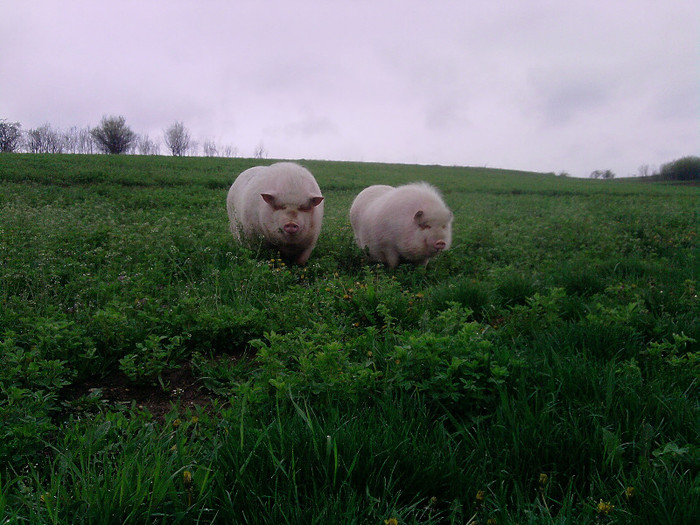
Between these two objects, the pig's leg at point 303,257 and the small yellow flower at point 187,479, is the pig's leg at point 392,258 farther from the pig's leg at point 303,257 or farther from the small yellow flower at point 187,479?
the small yellow flower at point 187,479

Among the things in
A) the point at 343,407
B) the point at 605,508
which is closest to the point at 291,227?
the point at 343,407

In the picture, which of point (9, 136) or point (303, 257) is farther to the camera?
point (9, 136)

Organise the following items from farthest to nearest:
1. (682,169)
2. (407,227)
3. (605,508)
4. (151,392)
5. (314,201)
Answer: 1. (682,169)
2. (407,227)
3. (314,201)
4. (151,392)
5. (605,508)

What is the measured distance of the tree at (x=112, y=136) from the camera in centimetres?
5709

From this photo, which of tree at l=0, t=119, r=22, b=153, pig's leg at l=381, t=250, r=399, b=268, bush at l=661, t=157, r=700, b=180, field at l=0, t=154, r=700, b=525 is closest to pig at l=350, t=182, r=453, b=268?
pig's leg at l=381, t=250, r=399, b=268

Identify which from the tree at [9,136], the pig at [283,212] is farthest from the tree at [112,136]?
the pig at [283,212]

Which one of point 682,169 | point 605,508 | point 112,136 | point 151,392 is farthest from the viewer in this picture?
point 112,136

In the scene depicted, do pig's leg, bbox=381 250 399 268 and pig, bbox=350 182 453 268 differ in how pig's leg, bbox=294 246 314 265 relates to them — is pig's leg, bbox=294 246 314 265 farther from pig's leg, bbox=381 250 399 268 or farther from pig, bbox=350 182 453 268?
pig's leg, bbox=381 250 399 268

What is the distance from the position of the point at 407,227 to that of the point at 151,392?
4580 mm

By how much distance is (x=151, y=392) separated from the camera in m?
2.92

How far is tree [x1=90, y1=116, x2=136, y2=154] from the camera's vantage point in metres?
57.1

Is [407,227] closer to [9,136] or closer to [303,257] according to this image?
[303,257]

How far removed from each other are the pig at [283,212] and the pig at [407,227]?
3.01ft

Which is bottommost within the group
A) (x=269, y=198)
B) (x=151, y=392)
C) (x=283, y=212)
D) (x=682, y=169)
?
(x=151, y=392)
